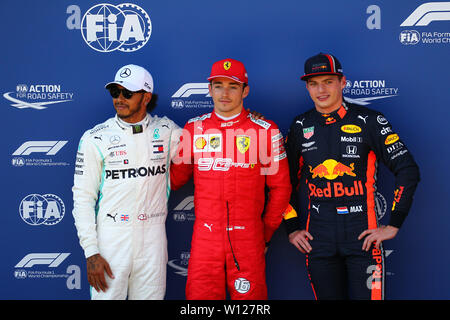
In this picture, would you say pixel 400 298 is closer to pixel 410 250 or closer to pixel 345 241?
pixel 410 250

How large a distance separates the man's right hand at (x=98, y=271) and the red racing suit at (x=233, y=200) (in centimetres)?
50

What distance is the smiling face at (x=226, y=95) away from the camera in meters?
2.48

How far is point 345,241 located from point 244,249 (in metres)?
0.62

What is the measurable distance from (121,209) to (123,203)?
4 centimetres

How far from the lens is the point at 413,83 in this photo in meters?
2.99

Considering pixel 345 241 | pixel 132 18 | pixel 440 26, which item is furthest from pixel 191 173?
pixel 440 26

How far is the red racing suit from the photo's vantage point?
7.89ft

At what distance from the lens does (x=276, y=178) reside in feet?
8.16

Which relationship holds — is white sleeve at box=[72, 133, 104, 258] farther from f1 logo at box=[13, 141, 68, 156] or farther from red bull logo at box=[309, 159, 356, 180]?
red bull logo at box=[309, 159, 356, 180]

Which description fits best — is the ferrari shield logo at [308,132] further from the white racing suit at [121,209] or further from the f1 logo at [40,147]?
the f1 logo at [40,147]

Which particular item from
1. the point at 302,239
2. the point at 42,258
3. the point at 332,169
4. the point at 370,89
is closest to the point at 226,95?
the point at 332,169

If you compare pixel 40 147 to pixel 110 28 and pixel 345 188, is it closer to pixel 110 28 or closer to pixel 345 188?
pixel 110 28

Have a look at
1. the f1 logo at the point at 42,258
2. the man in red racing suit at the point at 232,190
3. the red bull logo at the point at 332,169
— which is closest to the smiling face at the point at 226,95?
the man in red racing suit at the point at 232,190

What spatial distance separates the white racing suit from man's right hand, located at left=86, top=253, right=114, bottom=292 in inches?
1.4
